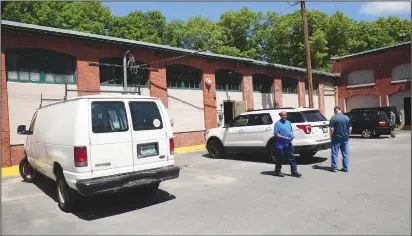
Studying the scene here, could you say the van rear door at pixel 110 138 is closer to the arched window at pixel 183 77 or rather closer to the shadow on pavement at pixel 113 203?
the shadow on pavement at pixel 113 203

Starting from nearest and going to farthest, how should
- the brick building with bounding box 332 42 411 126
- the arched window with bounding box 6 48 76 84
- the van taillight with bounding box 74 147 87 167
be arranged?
the van taillight with bounding box 74 147 87 167
the arched window with bounding box 6 48 76 84
the brick building with bounding box 332 42 411 126

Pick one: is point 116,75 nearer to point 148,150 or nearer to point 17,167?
point 17,167

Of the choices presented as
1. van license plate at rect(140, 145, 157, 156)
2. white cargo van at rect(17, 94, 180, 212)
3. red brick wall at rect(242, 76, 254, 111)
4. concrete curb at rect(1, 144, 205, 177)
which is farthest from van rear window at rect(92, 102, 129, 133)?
red brick wall at rect(242, 76, 254, 111)

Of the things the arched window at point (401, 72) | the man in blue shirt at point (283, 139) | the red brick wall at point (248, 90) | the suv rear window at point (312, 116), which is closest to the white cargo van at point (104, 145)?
the man in blue shirt at point (283, 139)

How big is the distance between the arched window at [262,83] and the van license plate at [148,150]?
15.4 m

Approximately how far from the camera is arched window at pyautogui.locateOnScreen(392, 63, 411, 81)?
25.7 meters

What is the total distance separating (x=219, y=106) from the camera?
18.3 meters

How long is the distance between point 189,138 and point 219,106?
3.09 m

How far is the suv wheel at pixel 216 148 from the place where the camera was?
11.8 meters

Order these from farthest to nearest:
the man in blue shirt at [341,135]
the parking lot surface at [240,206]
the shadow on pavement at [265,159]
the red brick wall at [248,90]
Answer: the red brick wall at [248,90]
the shadow on pavement at [265,159]
the man in blue shirt at [341,135]
the parking lot surface at [240,206]

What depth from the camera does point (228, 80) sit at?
19000mm

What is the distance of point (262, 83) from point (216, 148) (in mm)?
10846

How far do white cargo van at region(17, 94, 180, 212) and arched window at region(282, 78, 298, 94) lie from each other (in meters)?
18.5

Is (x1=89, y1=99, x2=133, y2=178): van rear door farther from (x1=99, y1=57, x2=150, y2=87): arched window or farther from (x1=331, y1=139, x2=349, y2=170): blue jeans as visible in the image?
(x1=99, y1=57, x2=150, y2=87): arched window
